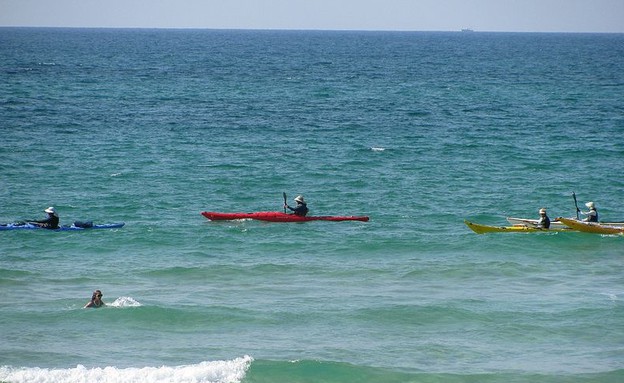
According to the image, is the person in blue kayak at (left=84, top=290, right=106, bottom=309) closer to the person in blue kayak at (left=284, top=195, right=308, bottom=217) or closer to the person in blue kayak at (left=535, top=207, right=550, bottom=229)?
the person in blue kayak at (left=284, top=195, right=308, bottom=217)

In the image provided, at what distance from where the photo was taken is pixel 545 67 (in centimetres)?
12175

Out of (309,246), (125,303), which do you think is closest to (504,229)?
(309,246)

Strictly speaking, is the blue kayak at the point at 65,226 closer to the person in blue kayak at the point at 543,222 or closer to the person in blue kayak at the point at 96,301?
the person in blue kayak at the point at 96,301

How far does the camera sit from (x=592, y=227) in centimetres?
3238

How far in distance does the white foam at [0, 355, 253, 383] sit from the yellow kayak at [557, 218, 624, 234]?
16.4 metres

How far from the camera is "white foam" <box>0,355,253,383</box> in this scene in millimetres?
19719

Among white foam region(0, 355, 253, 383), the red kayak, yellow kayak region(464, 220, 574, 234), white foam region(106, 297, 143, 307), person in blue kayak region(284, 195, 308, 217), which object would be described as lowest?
white foam region(0, 355, 253, 383)

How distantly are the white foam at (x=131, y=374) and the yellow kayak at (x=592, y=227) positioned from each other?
53.9ft

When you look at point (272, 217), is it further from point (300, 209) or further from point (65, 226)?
point (65, 226)

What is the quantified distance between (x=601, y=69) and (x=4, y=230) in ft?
323

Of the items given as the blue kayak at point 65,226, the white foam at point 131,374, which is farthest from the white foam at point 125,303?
the blue kayak at point 65,226

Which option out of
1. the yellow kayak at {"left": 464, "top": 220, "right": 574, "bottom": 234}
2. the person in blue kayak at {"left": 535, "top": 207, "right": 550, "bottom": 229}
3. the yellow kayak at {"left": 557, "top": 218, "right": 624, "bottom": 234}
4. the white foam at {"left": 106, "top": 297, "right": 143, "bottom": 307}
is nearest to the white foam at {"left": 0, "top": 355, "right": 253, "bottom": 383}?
the white foam at {"left": 106, "top": 297, "right": 143, "bottom": 307}

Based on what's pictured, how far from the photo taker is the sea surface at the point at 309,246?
2158cm

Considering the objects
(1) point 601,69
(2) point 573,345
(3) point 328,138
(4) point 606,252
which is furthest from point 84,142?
(1) point 601,69
